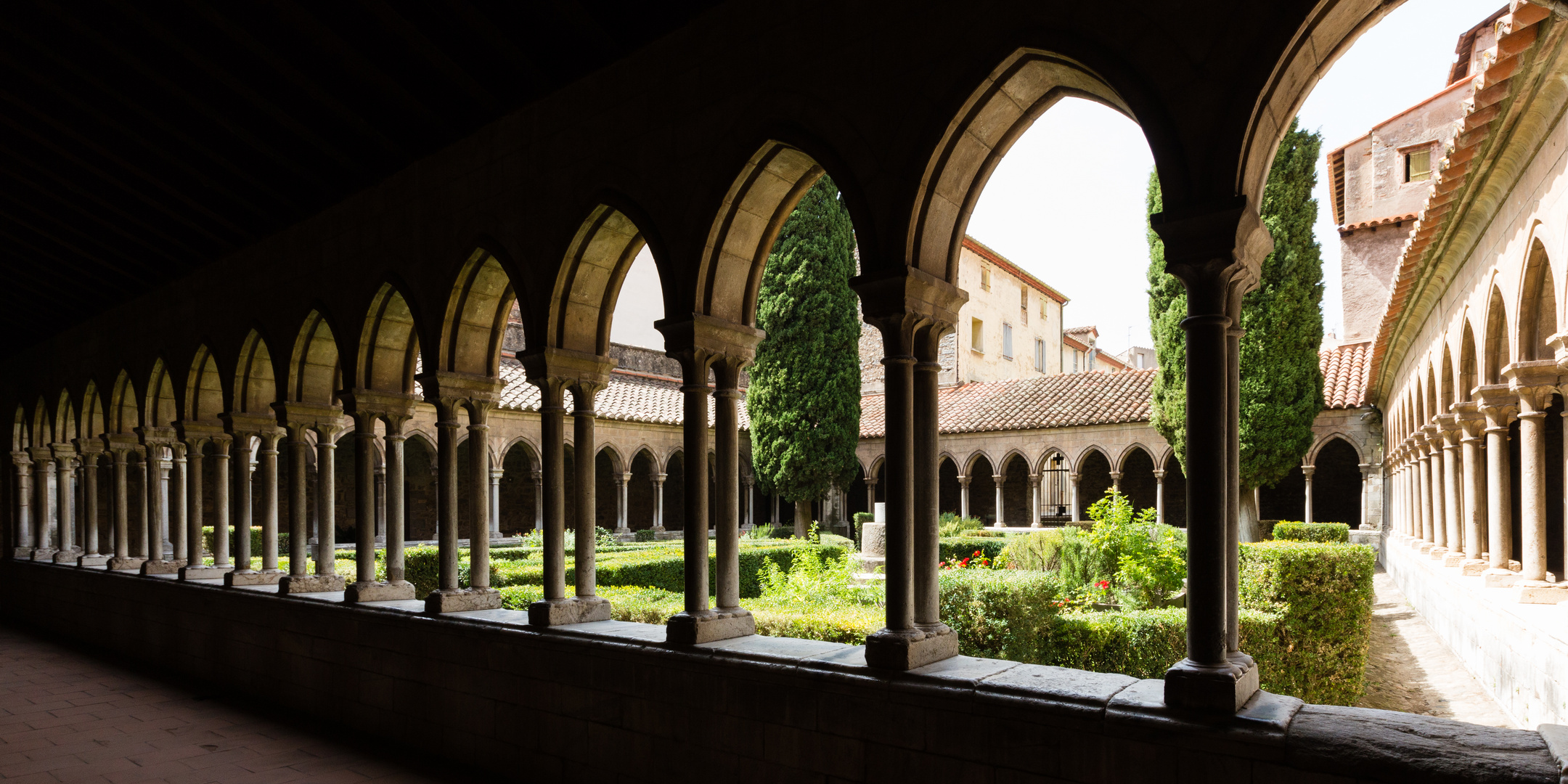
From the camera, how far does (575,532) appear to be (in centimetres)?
483

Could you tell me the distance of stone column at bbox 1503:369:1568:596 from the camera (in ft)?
21.5

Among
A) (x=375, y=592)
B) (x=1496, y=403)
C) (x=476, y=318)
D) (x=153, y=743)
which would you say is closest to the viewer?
(x=153, y=743)

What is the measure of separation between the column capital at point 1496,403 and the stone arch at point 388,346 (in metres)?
8.16

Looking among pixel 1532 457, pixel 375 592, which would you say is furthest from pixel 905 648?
pixel 1532 457

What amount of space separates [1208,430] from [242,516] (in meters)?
8.04

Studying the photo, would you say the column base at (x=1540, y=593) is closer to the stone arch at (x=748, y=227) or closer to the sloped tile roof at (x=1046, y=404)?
the stone arch at (x=748, y=227)

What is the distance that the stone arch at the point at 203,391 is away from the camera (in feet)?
26.8

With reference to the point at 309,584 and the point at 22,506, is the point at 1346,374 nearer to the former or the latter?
the point at 309,584

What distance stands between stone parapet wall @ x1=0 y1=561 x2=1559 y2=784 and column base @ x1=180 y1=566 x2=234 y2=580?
1508 millimetres

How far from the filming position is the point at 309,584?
6680 millimetres

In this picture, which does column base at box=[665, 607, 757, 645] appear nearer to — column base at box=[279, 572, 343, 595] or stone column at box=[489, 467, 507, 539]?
column base at box=[279, 572, 343, 595]

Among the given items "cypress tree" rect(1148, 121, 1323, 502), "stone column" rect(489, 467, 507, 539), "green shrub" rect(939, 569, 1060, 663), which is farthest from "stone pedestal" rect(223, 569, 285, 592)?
"cypress tree" rect(1148, 121, 1323, 502)

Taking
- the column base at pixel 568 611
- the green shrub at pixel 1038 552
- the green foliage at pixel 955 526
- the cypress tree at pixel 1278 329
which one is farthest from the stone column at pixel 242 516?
the cypress tree at pixel 1278 329

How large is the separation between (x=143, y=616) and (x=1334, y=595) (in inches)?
384
